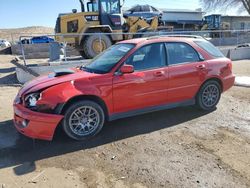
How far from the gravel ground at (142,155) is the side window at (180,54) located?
1.14 metres

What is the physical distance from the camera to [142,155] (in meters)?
4.12

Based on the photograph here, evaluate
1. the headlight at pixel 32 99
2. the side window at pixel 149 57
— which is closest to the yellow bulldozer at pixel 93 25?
the side window at pixel 149 57

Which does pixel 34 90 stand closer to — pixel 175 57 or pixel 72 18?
pixel 175 57

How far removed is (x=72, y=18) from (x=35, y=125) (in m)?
10.3

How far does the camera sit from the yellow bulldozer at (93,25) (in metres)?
12.7

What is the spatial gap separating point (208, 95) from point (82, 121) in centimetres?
286

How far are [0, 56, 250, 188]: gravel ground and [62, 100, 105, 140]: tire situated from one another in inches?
6.4

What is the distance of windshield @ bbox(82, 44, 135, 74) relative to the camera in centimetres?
500

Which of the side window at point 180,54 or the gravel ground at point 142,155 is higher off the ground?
the side window at point 180,54

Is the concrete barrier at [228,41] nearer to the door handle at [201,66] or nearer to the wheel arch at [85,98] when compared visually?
the door handle at [201,66]

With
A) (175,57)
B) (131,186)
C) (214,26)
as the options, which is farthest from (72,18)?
(214,26)

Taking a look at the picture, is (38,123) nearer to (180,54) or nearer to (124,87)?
(124,87)

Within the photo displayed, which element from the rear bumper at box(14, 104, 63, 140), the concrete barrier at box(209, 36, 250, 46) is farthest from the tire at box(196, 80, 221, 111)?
the concrete barrier at box(209, 36, 250, 46)

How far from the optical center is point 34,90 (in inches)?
176
